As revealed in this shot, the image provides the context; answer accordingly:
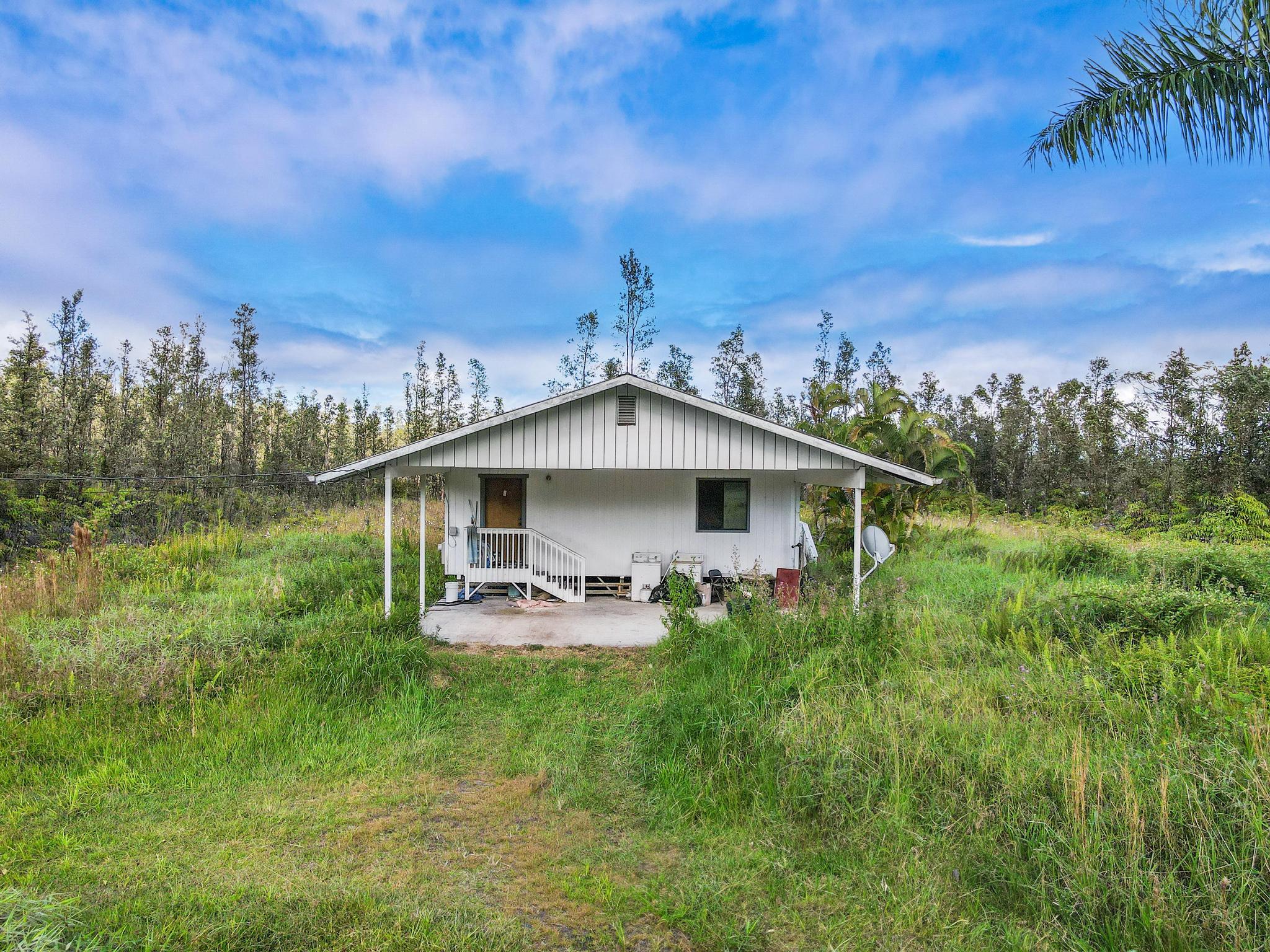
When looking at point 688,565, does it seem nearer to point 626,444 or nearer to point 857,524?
point 626,444

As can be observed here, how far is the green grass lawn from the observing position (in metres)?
2.50

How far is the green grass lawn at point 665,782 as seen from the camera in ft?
8.21

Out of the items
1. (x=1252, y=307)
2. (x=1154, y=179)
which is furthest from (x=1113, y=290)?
(x=1154, y=179)

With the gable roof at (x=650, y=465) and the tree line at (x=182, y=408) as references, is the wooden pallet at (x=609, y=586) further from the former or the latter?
the tree line at (x=182, y=408)

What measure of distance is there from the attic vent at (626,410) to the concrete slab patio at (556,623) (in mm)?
3086

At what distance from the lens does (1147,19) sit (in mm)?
5293

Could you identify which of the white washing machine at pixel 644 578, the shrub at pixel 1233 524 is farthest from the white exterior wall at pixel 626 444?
the shrub at pixel 1233 524

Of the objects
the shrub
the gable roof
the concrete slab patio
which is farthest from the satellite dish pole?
the shrub

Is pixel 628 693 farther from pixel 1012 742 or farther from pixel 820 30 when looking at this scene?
pixel 820 30

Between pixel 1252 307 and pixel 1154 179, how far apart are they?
8086 mm

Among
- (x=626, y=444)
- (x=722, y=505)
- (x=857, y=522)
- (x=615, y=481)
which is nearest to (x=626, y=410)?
(x=626, y=444)

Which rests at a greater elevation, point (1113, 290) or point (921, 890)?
point (1113, 290)

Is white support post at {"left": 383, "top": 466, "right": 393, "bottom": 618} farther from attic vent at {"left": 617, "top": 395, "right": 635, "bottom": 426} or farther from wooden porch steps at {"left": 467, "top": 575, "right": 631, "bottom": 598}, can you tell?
attic vent at {"left": 617, "top": 395, "right": 635, "bottom": 426}

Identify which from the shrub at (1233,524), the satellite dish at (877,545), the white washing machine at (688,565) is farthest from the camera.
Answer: the shrub at (1233,524)
